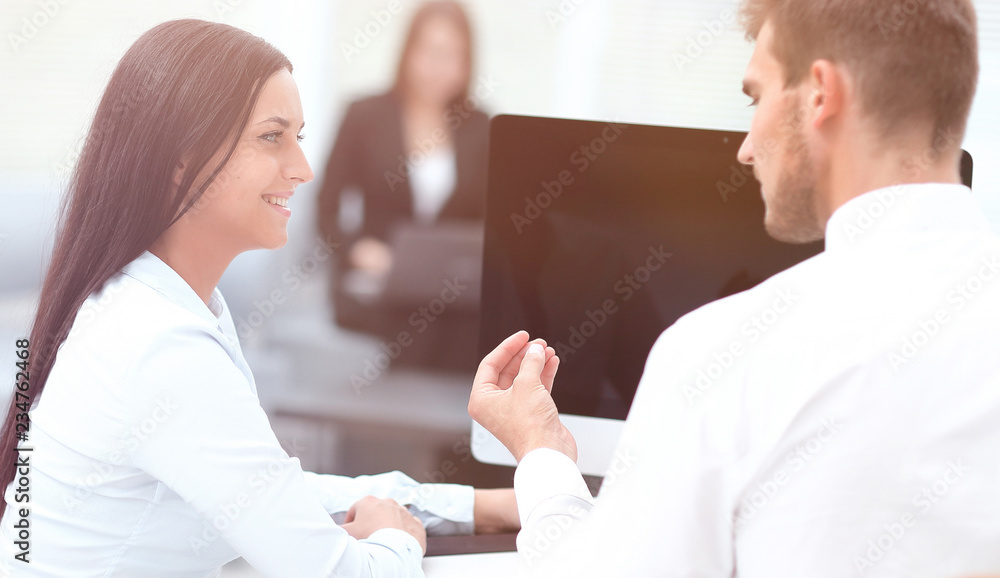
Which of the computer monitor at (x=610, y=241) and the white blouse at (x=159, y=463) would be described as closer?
the white blouse at (x=159, y=463)

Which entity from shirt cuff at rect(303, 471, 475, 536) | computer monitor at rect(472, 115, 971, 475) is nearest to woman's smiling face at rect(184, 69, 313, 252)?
computer monitor at rect(472, 115, 971, 475)

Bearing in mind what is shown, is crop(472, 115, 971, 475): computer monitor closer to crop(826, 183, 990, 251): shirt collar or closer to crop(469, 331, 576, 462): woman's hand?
crop(469, 331, 576, 462): woman's hand

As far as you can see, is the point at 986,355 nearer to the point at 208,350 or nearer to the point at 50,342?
the point at 208,350

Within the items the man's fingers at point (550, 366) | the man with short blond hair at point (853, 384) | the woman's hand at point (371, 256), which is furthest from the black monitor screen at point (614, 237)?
the woman's hand at point (371, 256)

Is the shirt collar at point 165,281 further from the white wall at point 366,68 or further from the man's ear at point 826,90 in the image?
the white wall at point 366,68

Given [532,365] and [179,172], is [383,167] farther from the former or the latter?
[532,365]

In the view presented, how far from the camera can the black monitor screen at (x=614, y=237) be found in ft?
4.12

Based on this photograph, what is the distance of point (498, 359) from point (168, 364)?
0.43 metres

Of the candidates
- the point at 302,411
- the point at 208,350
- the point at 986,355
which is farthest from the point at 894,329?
the point at 302,411

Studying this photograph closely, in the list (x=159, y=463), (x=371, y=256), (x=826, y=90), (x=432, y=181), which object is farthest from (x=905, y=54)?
(x=371, y=256)

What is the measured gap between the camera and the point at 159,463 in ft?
2.91

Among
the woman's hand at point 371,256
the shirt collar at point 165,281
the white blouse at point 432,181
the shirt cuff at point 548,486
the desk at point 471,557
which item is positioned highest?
the white blouse at point 432,181

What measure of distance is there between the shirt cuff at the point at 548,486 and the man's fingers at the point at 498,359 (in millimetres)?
156

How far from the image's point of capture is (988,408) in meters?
0.64
